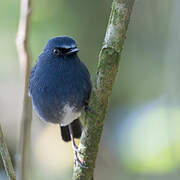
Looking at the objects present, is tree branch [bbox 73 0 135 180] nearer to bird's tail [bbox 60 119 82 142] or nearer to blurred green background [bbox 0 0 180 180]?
blurred green background [bbox 0 0 180 180]

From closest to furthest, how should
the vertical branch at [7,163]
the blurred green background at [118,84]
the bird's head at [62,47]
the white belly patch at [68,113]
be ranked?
1. the vertical branch at [7,163]
2. the bird's head at [62,47]
3. the white belly patch at [68,113]
4. the blurred green background at [118,84]

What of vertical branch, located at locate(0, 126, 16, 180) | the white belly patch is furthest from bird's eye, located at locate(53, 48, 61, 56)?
vertical branch, located at locate(0, 126, 16, 180)

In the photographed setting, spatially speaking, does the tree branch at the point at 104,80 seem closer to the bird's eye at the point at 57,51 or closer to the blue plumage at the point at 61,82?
the blue plumage at the point at 61,82

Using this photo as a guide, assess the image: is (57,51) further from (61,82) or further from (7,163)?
(7,163)

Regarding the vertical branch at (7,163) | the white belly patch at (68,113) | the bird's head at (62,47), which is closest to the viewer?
the vertical branch at (7,163)

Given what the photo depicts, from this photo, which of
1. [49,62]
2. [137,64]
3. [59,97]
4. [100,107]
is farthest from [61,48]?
[137,64]

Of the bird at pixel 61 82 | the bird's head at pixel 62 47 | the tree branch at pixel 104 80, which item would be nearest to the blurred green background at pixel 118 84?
the bird at pixel 61 82

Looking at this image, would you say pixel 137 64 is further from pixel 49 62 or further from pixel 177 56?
pixel 49 62
